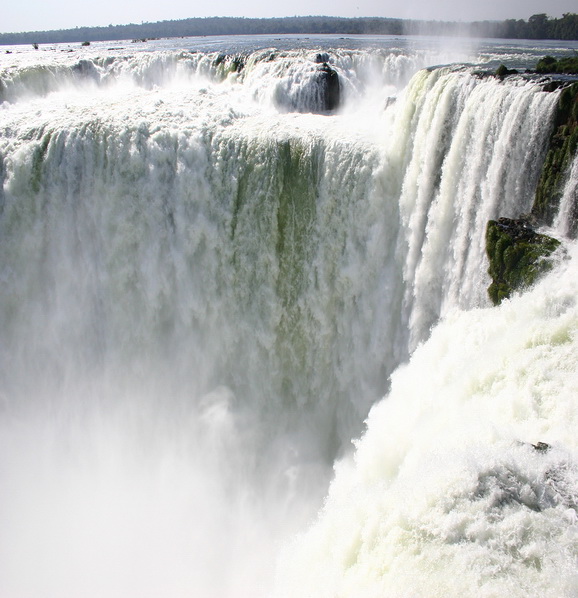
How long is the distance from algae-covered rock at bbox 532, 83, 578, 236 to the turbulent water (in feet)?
0.44

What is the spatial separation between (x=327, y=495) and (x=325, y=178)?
5.28 meters

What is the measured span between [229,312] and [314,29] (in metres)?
38.7

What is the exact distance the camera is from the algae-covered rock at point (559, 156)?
6289mm

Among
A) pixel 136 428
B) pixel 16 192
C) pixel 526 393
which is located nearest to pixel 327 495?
pixel 136 428

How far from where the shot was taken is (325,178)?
909 cm

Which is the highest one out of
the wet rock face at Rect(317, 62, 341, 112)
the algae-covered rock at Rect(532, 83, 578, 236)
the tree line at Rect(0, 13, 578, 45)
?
the tree line at Rect(0, 13, 578, 45)

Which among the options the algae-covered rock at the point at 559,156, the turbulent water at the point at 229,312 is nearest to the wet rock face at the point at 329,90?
the turbulent water at the point at 229,312

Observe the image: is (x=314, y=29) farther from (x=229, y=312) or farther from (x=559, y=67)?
A: (x=229, y=312)

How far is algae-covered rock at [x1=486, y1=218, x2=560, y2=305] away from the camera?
618 centimetres

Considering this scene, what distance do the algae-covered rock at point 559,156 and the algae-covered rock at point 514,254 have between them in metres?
0.32

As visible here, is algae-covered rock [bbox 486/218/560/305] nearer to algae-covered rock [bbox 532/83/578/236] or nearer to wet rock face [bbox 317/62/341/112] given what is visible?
algae-covered rock [bbox 532/83/578/236]

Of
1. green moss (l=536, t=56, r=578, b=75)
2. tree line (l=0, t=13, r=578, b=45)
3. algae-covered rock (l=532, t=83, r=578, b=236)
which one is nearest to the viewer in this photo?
algae-covered rock (l=532, t=83, r=578, b=236)

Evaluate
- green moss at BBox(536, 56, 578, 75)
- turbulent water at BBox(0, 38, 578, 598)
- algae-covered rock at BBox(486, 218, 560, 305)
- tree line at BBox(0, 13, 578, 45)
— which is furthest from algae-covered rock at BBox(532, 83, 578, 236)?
tree line at BBox(0, 13, 578, 45)

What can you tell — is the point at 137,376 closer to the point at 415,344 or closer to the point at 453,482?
the point at 415,344
